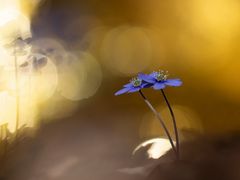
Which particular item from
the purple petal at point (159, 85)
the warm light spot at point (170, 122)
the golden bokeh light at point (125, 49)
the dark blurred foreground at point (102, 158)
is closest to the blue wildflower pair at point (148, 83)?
the purple petal at point (159, 85)

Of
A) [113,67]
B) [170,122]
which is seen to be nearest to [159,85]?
[170,122]

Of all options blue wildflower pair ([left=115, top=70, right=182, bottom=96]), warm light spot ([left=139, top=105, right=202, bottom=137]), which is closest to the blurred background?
warm light spot ([left=139, top=105, right=202, bottom=137])

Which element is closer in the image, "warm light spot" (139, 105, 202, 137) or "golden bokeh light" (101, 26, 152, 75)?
"warm light spot" (139, 105, 202, 137)

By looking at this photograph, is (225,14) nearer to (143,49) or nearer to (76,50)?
(143,49)

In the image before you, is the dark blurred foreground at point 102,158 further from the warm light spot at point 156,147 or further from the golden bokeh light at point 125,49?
the golden bokeh light at point 125,49

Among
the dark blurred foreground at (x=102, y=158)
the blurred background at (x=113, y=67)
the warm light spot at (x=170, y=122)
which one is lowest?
the dark blurred foreground at (x=102, y=158)

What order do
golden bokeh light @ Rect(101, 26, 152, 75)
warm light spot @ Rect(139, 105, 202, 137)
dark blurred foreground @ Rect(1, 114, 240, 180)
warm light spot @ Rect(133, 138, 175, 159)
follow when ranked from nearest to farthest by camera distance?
dark blurred foreground @ Rect(1, 114, 240, 180)
warm light spot @ Rect(133, 138, 175, 159)
warm light spot @ Rect(139, 105, 202, 137)
golden bokeh light @ Rect(101, 26, 152, 75)

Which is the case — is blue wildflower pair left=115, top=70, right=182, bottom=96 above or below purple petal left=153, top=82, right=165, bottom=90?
above

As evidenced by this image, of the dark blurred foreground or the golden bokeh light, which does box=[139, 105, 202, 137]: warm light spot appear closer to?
the dark blurred foreground

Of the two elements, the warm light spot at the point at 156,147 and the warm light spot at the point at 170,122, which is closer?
the warm light spot at the point at 156,147
